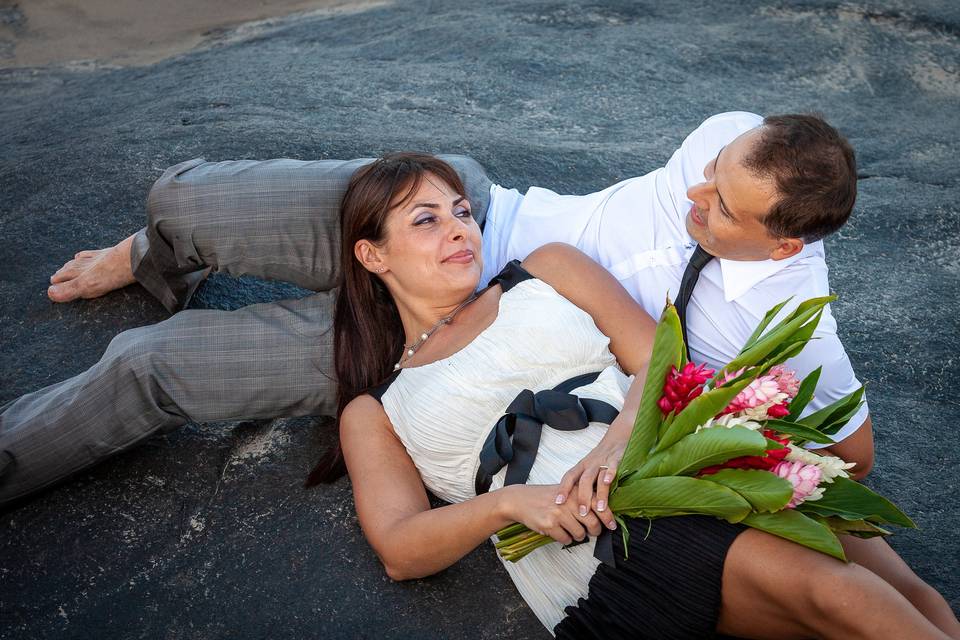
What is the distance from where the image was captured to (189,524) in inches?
112

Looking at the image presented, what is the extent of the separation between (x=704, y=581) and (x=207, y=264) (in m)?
2.06

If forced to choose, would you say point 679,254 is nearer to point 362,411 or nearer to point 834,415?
point 834,415

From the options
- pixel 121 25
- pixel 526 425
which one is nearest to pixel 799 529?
pixel 526 425

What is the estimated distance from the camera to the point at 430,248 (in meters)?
2.91

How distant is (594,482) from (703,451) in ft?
1.17

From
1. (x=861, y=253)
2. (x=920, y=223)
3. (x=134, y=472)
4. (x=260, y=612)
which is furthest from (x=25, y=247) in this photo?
(x=920, y=223)

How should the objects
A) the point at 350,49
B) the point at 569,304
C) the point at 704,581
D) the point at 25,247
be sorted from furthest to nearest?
the point at 350,49 < the point at 25,247 < the point at 569,304 < the point at 704,581

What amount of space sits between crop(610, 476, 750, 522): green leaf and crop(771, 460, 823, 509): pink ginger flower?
0.10 meters

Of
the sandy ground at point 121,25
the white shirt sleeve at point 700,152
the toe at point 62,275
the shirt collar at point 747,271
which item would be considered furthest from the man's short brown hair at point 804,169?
the sandy ground at point 121,25

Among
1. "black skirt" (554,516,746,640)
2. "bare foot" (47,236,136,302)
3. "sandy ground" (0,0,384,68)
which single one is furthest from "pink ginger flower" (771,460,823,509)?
"sandy ground" (0,0,384,68)

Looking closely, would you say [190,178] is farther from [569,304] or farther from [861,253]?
[861,253]

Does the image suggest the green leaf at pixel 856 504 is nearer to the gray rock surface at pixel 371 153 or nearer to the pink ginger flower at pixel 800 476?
the pink ginger flower at pixel 800 476

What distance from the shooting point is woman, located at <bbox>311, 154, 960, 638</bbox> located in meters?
2.13

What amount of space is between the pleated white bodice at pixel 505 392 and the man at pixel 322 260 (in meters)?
0.37
